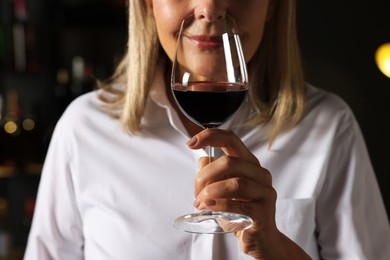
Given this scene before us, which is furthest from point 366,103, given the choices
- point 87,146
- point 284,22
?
point 87,146

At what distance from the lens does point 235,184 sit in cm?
119

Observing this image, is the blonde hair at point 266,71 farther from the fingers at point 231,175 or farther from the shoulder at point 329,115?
the fingers at point 231,175

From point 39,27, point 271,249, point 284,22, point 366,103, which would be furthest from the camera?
point 39,27

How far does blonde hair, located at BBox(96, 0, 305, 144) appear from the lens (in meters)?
1.67

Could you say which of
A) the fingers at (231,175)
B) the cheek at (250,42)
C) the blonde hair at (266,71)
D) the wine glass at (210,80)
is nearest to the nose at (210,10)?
the wine glass at (210,80)

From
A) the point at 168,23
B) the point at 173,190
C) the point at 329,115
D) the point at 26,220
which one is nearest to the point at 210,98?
the point at 168,23

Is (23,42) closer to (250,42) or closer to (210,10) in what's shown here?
(250,42)

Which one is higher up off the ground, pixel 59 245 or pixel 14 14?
pixel 14 14

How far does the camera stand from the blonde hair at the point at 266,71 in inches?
65.7

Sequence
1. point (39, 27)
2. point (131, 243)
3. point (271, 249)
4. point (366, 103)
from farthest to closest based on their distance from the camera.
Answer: point (39, 27), point (366, 103), point (131, 243), point (271, 249)

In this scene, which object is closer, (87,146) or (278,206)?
(278,206)

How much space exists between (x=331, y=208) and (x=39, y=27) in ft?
6.04

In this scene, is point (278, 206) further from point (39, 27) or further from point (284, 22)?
point (39, 27)

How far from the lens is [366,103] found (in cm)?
290
